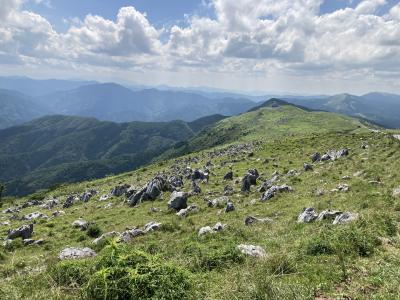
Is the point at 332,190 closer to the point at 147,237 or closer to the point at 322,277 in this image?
the point at 147,237

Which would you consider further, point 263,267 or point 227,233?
point 227,233

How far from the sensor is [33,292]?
30.9 feet

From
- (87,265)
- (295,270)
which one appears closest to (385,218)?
(295,270)

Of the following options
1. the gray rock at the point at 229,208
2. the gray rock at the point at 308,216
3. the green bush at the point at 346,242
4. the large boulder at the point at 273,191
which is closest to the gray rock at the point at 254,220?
the gray rock at the point at 308,216

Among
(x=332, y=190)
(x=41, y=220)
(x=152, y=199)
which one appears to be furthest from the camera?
(x=152, y=199)

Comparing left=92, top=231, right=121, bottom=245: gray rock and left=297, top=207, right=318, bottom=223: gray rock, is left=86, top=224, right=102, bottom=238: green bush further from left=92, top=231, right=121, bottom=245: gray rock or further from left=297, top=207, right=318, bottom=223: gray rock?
left=297, top=207, right=318, bottom=223: gray rock

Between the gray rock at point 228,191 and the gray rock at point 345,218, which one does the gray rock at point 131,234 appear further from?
the gray rock at point 228,191

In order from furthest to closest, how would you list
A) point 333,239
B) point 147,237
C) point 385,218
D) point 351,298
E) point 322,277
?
point 147,237
point 385,218
point 333,239
point 322,277
point 351,298

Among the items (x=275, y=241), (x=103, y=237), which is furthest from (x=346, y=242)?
(x=103, y=237)

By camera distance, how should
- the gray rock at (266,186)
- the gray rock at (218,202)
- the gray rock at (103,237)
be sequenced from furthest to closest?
the gray rock at (266,186)
the gray rock at (218,202)
the gray rock at (103,237)

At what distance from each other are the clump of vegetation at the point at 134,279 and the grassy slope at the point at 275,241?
70cm

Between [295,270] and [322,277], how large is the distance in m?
1.02

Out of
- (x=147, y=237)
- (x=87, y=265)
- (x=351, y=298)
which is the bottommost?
(x=147, y=237)

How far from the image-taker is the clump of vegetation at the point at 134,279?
8.34 meters
